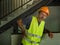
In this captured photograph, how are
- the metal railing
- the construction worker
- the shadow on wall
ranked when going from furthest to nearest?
the metal railing
the shadow on wall
the construction worker

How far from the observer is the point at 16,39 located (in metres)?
4.96

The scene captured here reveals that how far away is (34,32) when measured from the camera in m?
4.29

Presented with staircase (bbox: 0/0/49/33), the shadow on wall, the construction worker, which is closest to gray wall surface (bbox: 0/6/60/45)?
the shadow on wall

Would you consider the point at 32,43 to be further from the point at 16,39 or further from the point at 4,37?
the point at 4,37

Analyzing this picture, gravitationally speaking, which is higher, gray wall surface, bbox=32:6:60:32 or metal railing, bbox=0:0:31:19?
metal railing, bbox=0:0:31:19

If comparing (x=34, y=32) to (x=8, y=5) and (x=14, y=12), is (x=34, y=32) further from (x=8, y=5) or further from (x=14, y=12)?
(x=8, y=5)

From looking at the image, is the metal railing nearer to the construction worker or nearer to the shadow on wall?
the shadow on wall

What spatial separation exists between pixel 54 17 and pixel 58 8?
0.35 meters

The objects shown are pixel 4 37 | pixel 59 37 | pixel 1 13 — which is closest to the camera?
pixel 59 37

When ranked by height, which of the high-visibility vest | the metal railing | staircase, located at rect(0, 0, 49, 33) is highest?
the metal railing

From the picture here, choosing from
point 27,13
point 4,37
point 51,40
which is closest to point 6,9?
point 4,37

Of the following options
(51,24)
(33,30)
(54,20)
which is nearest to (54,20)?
(54,20)

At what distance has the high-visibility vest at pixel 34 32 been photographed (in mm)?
4289

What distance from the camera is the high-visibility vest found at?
169 inches
